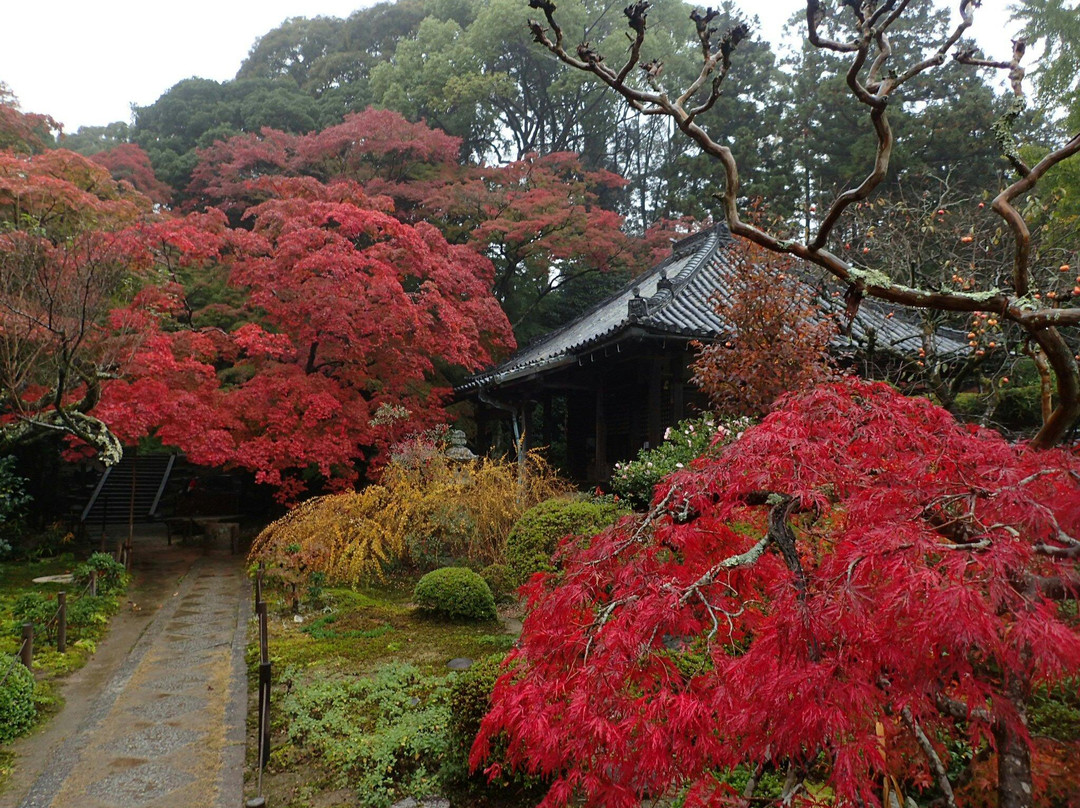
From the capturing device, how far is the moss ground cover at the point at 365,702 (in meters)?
4.16

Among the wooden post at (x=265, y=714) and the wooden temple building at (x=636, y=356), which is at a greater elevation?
the wooden temple building at (x=636, y=356)

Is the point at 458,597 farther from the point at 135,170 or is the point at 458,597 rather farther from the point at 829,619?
the point at 135,170

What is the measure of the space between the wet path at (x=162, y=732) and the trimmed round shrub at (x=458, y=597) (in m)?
2.08

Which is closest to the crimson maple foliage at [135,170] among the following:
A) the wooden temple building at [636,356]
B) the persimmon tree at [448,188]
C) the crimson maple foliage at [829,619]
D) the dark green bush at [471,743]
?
the persimmon tree at [448,188]

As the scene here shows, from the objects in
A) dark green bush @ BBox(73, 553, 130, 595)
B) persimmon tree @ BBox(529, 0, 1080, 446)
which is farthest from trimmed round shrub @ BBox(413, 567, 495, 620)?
persimmon tree @ BBox(529, 0, 1080, 446)

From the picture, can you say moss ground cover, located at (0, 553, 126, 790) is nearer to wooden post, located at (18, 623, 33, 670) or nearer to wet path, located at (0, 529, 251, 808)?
wooden post, located at (18, 623, 33, 670)

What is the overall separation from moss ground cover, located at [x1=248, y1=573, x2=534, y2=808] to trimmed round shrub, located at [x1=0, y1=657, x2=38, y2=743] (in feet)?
5.85

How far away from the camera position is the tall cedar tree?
23.7 feet

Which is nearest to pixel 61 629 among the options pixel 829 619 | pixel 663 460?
pixel 663 460

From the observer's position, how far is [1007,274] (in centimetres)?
1136

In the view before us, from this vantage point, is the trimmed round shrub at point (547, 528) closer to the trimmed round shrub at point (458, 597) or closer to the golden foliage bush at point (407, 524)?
the trimmed round shrub at point (458, 597)

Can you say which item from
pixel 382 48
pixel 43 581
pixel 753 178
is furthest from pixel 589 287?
pixel 43 581

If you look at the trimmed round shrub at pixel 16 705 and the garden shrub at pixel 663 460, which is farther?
the garden shrub at pixel 663 460

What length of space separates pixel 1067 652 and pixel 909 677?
0.46 m
